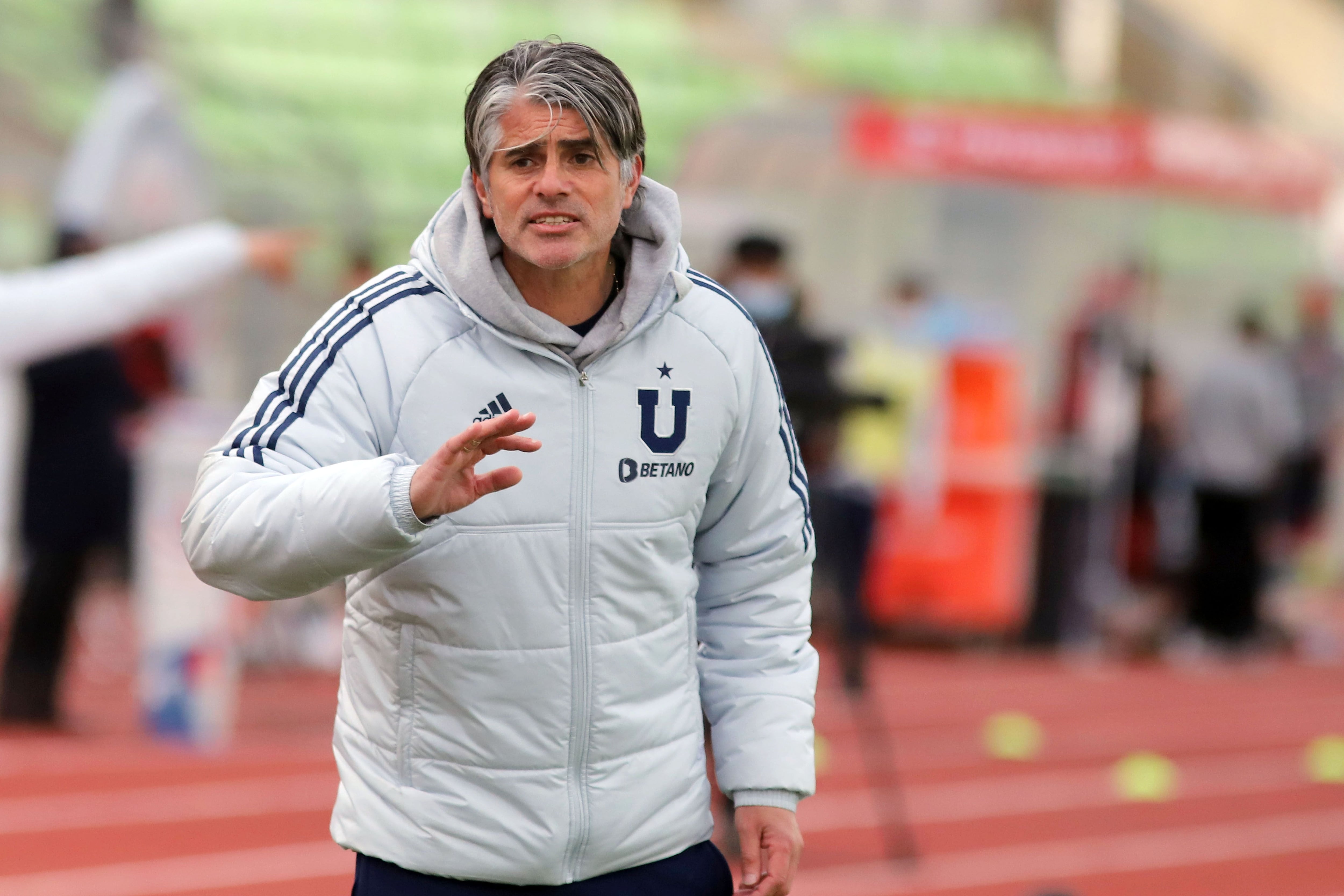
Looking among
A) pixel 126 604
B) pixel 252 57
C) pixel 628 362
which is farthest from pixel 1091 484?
pixel 628 362

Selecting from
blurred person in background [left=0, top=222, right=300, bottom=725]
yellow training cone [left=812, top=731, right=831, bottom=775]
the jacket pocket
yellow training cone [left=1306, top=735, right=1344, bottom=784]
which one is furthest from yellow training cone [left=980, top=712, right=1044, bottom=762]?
the jacket pocket

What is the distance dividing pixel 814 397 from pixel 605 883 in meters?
3.40

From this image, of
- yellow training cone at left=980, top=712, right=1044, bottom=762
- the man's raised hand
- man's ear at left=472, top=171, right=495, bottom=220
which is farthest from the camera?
yellow training cone at left=980, top=712, right=1044, bottom=762

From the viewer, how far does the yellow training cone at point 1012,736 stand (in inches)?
347

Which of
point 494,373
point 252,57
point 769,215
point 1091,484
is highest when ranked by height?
point 252,57

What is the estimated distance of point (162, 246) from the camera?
5.68 metres

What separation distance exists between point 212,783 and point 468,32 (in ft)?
37.1

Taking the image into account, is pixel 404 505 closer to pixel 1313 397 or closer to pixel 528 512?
pixel 528 512

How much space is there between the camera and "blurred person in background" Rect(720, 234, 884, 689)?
5.83 metres

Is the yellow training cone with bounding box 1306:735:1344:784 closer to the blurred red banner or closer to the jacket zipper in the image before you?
the blurred red banner

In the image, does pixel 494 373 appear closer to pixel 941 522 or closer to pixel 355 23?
pixel 941 522

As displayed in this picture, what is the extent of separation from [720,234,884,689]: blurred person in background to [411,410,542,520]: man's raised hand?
312 cm

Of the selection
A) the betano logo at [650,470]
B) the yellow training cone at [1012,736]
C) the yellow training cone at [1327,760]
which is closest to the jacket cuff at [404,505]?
the betano logo at [650,470]

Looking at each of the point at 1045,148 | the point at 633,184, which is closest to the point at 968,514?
the point at 1045,148
